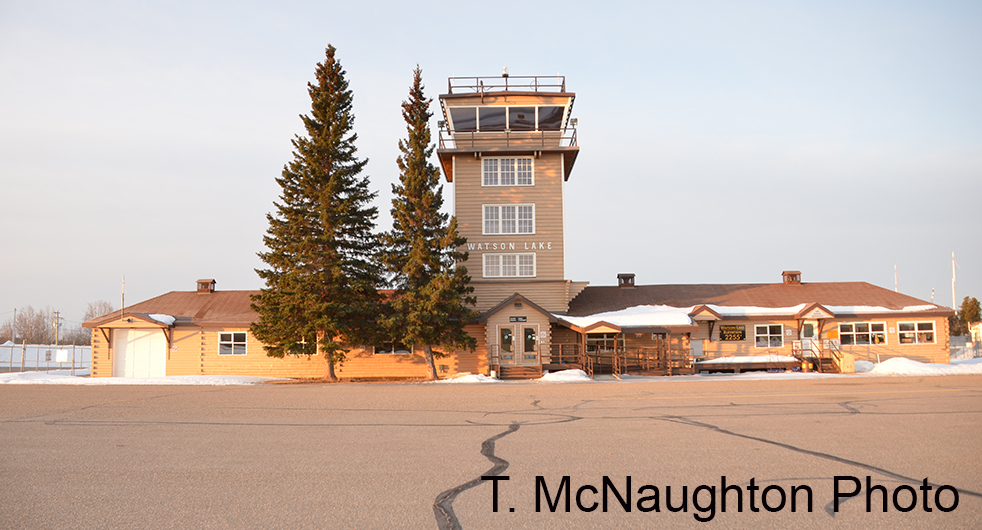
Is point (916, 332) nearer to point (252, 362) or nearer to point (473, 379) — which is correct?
point (473, 379)

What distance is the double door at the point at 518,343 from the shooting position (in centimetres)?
3063

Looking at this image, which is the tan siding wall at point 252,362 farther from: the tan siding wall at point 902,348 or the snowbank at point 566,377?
the tan siding wall at point 902,348

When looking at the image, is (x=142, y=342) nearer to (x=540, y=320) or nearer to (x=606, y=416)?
(x=540, y=320)

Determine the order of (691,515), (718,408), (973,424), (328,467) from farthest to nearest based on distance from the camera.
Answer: (718,408) < (973,424) < (328,467) < (691,515)

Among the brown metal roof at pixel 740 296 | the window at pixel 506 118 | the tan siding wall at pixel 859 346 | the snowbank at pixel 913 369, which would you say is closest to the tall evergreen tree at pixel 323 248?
the window at pixel 506 118

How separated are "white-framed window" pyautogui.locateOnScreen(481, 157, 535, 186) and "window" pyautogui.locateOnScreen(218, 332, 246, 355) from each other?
14.2 meters

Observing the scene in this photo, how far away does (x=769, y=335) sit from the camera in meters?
33.3

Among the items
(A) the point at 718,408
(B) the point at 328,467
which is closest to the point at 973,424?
(A) the point at 718,408

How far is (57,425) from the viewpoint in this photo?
41.5 ft

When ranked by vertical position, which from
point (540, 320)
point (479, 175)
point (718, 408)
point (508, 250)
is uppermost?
point (479, 175)

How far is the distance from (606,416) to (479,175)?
837 inches

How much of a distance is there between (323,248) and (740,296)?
22.2 metres

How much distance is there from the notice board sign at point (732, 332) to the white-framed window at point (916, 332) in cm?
766

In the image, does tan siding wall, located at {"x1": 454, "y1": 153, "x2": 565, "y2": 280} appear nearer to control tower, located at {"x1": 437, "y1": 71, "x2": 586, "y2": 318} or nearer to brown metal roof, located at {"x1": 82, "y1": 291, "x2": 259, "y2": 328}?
control tower, located at {"x1": 437, "y1": 71, "x2": 586, "y2": 318}
